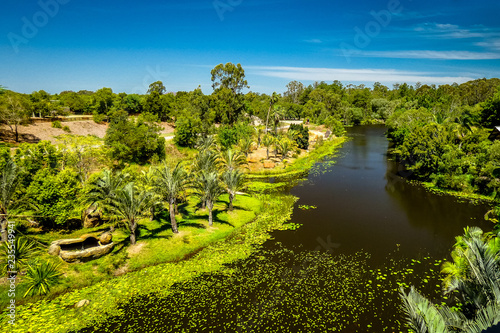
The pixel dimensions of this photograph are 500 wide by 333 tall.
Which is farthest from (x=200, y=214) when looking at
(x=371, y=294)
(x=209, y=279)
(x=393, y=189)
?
(x=393, y=189)

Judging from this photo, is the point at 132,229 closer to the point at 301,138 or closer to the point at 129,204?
the point at 129,204

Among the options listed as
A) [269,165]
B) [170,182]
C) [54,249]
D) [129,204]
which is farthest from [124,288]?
[269,165]

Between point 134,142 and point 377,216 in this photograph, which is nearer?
point 377,216

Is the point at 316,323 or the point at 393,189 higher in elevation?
the point at 393,189

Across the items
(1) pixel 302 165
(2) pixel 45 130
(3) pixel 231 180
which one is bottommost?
(1) pixel 302 165

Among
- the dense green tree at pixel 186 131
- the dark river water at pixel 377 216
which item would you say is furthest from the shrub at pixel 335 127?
the dense green tree at pixel 186 131

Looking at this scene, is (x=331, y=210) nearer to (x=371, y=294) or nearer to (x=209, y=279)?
(x=371, y=294)
